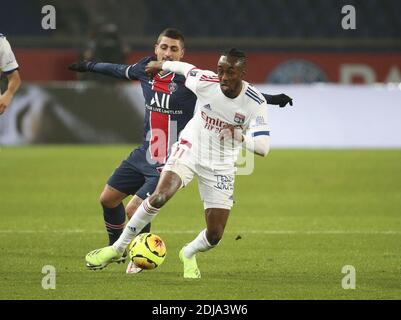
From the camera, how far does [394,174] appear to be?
16.4 meters

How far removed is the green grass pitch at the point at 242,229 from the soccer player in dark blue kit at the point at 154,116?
0.73m

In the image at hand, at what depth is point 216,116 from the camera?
8.17 meters

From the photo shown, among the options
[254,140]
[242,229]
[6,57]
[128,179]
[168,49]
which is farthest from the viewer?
[242,229]

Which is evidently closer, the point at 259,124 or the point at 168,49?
the point at 259,124

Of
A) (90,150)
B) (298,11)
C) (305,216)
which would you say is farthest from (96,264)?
(298,11)

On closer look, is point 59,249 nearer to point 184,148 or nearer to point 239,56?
point 184,148

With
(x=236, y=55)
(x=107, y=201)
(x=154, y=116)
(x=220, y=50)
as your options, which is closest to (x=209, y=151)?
(x=236, y=55)

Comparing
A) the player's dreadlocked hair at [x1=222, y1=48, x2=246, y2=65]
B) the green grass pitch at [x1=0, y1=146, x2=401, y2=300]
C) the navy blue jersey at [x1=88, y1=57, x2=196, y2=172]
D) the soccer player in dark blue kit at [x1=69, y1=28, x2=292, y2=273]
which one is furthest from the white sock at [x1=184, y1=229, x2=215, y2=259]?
the player's dreadlocked hair at [x1=222, y1=48, x2=246, y2=65]

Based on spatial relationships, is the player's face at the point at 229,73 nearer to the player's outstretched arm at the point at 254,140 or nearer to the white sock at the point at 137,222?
the player's outstretched arm at the point at 254,140

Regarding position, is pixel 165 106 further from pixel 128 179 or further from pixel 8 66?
pixel 8 66

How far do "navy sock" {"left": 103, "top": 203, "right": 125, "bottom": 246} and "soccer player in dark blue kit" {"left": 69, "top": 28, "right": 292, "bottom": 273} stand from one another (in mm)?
115

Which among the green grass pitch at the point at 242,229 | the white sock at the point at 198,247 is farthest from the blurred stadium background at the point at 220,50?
the white sock at the point at 198,247

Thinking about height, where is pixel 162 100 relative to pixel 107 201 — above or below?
above

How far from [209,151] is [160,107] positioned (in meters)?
0.88
